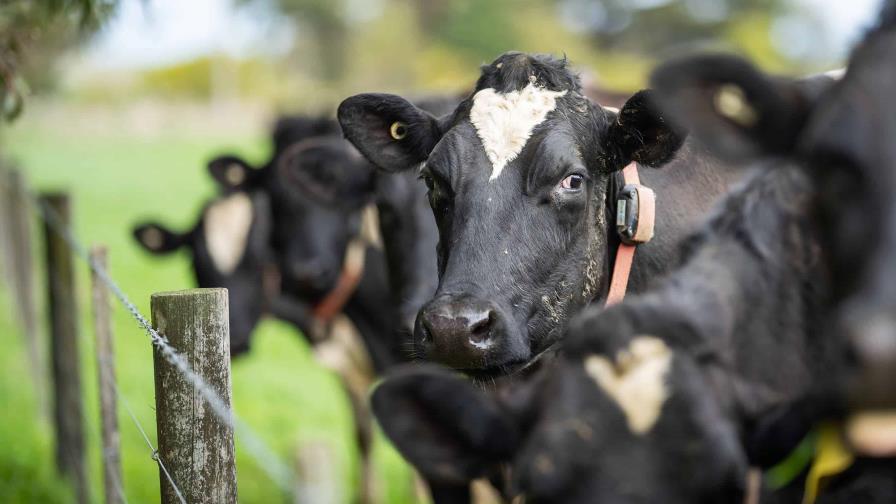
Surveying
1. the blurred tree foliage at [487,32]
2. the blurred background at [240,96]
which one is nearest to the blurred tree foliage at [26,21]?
the blurred background at [240,96]

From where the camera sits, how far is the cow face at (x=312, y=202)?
5.89m

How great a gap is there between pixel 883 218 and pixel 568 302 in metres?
1.38

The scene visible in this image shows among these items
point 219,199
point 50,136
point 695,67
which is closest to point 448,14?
point 50,136

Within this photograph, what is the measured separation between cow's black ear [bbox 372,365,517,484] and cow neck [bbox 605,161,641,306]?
4.50 feet

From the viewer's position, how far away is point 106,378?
3461 mm

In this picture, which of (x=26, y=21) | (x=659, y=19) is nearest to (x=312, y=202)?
(x=26, y=21)

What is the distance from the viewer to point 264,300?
6688 millimetres

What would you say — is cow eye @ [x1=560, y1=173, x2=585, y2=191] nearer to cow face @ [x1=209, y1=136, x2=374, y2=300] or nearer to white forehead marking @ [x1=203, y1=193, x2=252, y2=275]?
cow face @ [x1=209, y1=136, x2=374, y2=300]

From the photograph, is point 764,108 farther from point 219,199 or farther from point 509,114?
point 219,199

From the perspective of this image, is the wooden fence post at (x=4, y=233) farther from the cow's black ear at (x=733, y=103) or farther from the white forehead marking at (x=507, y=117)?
the cow's black ear at (x=733, y=103)

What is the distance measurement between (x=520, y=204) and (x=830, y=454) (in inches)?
58.0

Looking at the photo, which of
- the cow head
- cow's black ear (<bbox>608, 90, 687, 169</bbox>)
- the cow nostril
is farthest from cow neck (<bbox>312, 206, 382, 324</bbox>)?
the cow head

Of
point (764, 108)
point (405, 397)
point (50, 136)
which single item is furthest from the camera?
point (50, 136)

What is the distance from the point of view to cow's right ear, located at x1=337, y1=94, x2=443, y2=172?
374 cm
